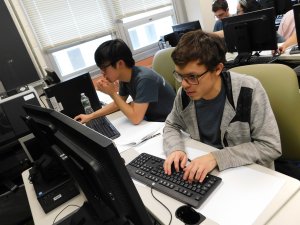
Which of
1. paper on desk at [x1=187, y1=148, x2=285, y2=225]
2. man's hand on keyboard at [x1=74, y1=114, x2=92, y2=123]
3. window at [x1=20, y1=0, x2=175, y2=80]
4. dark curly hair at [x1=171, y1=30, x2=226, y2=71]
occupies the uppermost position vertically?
window at [x1=20, y1=0, x2=175, y2=80]

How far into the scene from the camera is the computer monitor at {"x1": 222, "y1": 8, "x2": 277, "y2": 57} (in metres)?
2.20

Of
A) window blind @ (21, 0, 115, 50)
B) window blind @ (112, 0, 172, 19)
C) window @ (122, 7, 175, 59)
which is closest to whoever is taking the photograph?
window blind @ (21, 0, 115, 50)

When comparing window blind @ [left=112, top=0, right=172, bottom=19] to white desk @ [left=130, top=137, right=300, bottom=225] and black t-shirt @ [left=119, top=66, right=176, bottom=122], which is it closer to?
black t-shirt @ [left=119, top=66, right=176, bottom=122]

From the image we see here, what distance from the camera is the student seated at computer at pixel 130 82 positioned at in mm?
1663

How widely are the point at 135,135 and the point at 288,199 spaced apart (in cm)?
89

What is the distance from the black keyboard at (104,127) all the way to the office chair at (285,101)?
2.85ft

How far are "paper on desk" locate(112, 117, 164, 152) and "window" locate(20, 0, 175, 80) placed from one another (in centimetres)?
189

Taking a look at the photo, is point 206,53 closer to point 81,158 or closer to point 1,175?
point 81,158

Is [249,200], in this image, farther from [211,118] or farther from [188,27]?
[188,27]

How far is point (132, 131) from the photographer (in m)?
1.60

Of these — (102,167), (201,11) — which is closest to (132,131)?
(102,167)

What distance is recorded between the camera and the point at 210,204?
0.86m

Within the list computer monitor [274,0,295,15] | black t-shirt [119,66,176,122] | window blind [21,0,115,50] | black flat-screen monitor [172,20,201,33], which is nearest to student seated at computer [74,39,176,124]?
black t-shirt [119,66,176,122]

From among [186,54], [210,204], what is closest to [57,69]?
[186,54]
